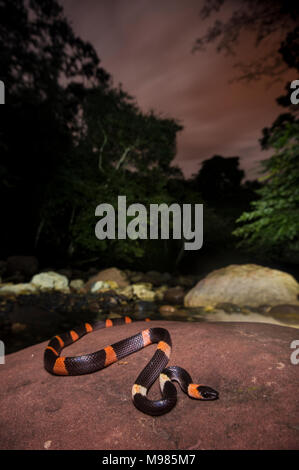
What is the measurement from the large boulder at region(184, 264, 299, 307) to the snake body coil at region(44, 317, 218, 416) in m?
4.57

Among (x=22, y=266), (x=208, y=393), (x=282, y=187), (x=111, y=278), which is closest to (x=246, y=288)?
(x=282, y=187)

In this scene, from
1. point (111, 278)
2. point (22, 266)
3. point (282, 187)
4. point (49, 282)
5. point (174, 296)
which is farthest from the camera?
point (22, 266)

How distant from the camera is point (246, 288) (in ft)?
22.4

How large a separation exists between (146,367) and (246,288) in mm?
5340

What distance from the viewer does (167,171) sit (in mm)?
17844

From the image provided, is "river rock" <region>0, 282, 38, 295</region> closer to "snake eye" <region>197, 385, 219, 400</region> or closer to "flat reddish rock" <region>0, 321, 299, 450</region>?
"flat reddish rock" <region>0, 321, 299, 450</region>

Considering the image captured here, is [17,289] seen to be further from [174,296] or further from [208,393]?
[208,393]

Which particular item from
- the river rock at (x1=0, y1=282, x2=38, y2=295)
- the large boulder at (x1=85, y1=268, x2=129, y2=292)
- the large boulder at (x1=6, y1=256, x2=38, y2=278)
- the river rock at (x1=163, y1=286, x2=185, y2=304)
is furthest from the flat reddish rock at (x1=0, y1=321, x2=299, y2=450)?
the large boulder at (x1=6, y1=256, x2=38, y2=278)

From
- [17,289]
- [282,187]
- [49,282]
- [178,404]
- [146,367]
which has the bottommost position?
[17,289]

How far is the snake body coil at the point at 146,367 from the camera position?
1903 mm

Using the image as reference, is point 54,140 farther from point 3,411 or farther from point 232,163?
point 232,163

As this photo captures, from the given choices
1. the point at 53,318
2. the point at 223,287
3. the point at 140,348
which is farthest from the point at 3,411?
the point at 223,287

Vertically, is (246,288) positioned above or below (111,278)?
above

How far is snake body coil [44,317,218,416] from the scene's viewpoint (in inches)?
74.9
